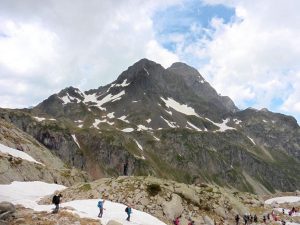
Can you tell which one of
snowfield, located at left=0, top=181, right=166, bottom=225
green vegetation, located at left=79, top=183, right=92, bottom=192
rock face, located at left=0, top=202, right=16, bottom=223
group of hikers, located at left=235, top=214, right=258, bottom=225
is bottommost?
rock face, located at left=0, top=202, right=16, bottom=223

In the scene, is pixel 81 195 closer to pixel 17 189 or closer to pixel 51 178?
pixel 17 189

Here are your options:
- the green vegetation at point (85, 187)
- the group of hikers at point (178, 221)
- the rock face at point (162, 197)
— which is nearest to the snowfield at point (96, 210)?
the group of hikers at point (178, 221)

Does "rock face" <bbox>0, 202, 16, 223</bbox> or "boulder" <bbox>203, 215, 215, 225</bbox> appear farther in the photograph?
"boulder" <bbox>203, 215, 215, 225</bbox>

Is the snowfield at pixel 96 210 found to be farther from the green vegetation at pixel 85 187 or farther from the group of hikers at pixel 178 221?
the green vegetation at pixel 85 187

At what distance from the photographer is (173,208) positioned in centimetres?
5459

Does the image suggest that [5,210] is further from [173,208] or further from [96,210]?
[173,208]

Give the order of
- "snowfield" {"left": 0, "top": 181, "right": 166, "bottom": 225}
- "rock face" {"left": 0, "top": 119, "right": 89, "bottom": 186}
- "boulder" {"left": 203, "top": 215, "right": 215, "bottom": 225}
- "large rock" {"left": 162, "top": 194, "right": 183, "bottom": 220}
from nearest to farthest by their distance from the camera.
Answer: "snowfield" {"left": 0, "top": 181, "right": 166, "bottom": 225}
"large rock" {"left": 162, "top": 194, "right": 183, "bottom": 220}
"boulder" {"left": 203, "top": 215, "right": 215, "bottom": 225}
"rock face" {"left": 0, "top": 119, "right": 89, "bottom": 186}

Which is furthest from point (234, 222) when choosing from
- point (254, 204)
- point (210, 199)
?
point (254, 204)

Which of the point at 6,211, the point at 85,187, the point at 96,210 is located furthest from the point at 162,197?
the point at 6,211

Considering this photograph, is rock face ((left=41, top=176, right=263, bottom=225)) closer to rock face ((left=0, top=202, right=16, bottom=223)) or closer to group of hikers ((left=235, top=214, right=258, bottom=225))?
group of hikers ((left=235, top=214, right=258, bottom=225))

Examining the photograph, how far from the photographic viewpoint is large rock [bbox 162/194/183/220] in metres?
53.4

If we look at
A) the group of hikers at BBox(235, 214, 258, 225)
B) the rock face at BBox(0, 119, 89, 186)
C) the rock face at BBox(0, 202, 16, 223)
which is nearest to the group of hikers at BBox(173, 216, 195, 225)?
the group of hikers at BBox(235, 214, 258, 225)

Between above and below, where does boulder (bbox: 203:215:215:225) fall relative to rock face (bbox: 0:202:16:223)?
above

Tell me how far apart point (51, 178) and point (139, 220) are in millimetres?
43598
